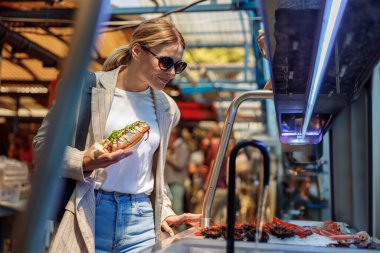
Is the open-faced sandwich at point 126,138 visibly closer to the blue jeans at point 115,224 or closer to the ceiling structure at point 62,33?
the blue jeans at point 115,224

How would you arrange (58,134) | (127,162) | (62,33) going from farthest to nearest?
(62,33)
(127,162)
(58,134)

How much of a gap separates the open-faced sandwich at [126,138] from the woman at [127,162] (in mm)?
62

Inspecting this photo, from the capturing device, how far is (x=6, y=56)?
601 cm

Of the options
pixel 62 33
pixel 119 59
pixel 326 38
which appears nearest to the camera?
pixel 326 38

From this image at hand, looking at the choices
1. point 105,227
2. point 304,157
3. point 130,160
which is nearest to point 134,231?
point 105,227

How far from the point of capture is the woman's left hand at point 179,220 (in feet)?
7.53

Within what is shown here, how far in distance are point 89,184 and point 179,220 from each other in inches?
18.8

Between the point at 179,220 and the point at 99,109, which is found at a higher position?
the point at 99,109

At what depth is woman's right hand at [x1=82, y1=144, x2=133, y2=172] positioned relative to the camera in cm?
187

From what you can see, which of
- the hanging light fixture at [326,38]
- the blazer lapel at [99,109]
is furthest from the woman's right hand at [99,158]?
the hanging light fixture at [326,38]

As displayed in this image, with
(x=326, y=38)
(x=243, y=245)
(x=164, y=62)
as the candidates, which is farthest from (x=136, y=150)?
(x=326, y=38)

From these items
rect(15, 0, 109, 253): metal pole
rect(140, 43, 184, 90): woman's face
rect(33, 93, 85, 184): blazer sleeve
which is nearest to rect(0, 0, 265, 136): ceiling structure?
rect(140, 43, 184, 90): woman's face

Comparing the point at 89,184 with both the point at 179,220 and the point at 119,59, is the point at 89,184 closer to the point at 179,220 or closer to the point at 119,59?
the point at 179,220

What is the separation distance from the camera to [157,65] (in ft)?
7.58
